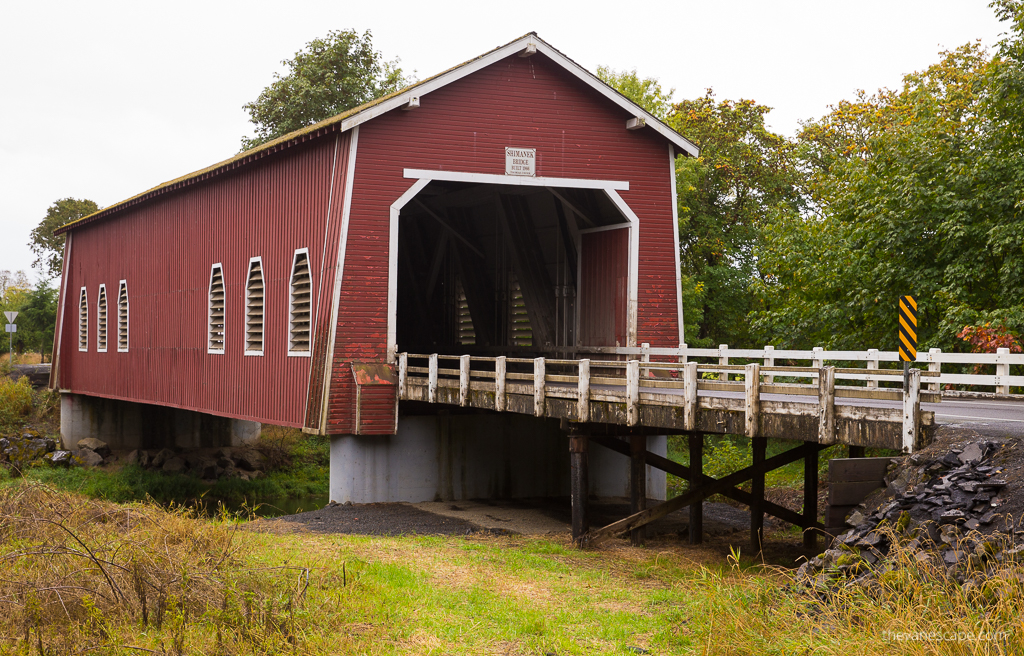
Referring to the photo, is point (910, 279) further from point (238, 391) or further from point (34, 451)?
point (34, 451)

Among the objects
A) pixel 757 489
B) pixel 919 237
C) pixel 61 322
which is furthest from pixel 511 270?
pixel 61 322

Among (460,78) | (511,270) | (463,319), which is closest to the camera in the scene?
A: (460,78)

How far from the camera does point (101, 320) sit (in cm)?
3172

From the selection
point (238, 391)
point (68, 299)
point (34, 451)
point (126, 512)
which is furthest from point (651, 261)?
point (68, 299)

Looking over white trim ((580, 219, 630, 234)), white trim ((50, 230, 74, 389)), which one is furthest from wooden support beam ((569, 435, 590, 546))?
white trim ((50, 230, 74, 389))

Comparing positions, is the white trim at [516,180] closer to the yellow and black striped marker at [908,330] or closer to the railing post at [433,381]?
the railing post at [433,381]

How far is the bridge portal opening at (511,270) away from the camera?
20516 millimetres

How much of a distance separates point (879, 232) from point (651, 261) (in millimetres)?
5466

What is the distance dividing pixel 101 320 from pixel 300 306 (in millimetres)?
14727

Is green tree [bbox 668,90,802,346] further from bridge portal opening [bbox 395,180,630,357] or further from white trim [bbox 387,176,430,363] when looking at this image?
white trim [bbox 387,176,430,363]

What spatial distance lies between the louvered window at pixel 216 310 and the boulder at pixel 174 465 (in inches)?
344

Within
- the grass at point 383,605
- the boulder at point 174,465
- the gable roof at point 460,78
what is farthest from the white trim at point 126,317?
the grass at point 383,605

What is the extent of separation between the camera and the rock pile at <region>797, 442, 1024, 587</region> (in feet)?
25.7

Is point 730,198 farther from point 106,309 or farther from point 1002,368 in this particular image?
point 1002,368
